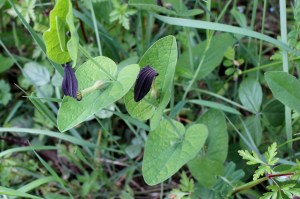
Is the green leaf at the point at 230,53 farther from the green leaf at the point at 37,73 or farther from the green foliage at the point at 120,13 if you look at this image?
the green leaf at the point at 37,73

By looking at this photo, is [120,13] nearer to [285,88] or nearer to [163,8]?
[163,8]

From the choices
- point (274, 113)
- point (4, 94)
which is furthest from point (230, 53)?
point (4, 94)

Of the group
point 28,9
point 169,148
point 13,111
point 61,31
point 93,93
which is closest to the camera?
point 61,31

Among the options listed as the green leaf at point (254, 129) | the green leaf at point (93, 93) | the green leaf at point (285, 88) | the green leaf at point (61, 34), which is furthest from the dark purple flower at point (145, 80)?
the green leaf at point (254, 129)

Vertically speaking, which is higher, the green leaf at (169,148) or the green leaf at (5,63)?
the green leaf at (169,148)

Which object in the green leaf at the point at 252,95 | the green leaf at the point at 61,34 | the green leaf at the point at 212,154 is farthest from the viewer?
the green leaf at the point at 252,95

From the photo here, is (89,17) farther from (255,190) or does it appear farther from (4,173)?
(255,190)

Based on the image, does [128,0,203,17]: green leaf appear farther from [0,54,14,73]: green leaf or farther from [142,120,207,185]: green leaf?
[0,54,14,73]: green leaf
